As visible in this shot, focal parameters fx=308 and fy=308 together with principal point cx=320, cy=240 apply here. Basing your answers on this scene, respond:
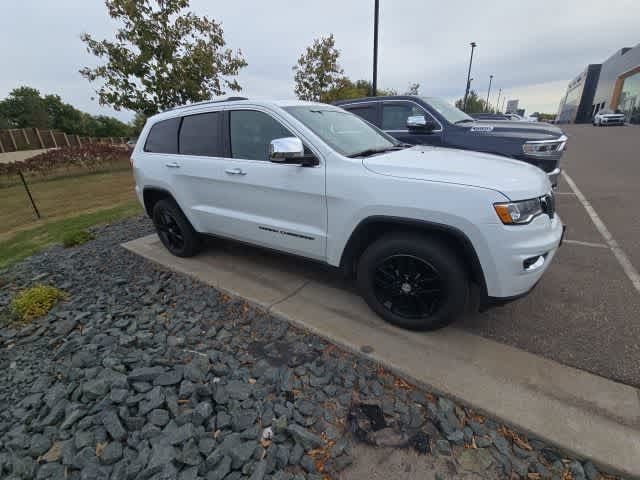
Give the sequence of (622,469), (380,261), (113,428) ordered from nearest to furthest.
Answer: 1. (622,469)
2. (113,428)
3. (380,261)

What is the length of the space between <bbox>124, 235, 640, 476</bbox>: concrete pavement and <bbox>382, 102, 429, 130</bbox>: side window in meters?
3.50

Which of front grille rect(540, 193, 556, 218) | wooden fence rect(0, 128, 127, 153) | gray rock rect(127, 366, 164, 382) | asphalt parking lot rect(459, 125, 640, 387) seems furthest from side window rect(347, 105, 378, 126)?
wooden fence rect(0, 128, 127, 153)

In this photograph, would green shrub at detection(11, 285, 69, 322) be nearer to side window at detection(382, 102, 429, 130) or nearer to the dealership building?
side window at detection(382, 102, 429, 130)

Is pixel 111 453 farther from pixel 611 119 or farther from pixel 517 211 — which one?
pixel 611 119

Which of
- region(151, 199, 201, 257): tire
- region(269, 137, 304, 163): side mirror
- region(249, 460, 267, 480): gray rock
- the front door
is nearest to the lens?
region(249, 460, 267, 480): gray rock

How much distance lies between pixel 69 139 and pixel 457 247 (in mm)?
51444

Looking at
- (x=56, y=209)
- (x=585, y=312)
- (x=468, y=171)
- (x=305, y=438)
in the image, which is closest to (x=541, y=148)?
(x=585, y=312)

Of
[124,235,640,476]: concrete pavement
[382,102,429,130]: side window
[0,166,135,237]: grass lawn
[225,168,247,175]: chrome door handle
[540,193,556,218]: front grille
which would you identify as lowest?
[0,166,135,237]: grass lawn

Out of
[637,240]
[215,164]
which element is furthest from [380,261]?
[637,240]

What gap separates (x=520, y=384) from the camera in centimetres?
198

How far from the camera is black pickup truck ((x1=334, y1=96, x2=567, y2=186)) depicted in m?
4.41

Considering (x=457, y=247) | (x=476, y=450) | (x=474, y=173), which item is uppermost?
(x=474, y=173)

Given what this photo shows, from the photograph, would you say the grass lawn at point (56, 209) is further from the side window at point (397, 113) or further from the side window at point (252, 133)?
the side window at point (397, 113)

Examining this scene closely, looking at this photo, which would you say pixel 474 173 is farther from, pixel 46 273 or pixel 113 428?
pixel 46 273
